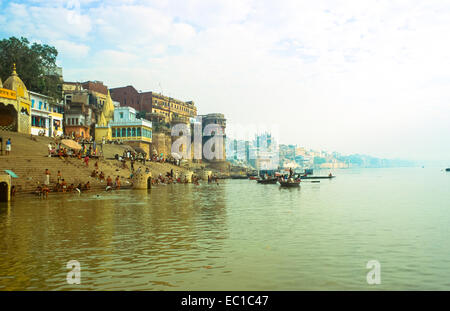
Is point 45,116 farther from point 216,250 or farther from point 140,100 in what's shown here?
point 216,250

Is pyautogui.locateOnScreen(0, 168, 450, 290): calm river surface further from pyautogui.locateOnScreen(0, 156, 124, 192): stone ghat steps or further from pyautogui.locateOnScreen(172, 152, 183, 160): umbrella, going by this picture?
pyautogui.locateOnScreen(172, 152, 183, 160): umbrella

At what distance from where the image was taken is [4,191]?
2253 cm

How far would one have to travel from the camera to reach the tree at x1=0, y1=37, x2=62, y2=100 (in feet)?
160

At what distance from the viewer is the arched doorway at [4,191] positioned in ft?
73.9

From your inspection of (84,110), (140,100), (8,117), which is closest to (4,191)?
(8,117)

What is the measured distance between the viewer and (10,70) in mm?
48531

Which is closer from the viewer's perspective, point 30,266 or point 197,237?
point 30,266

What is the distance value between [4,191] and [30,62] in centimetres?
3328

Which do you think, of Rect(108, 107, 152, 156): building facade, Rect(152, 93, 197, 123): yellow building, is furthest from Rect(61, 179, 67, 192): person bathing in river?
Rect(152, 93, 197, 123): yellow building

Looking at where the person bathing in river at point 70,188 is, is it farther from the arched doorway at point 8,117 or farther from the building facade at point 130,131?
the building facade at point 130,131

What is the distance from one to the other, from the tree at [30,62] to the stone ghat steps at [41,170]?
20914 mm
